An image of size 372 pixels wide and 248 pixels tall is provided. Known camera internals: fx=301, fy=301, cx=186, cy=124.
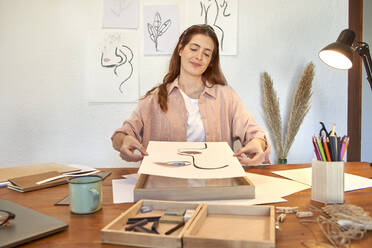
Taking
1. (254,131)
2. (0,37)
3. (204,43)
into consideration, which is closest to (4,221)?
(254,131)

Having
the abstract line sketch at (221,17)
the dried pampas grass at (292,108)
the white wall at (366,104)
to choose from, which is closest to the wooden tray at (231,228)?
the dried pampas grass at (292,108)

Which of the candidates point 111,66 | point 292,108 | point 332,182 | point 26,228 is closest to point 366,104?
point 292,108

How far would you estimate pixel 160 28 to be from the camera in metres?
2.20

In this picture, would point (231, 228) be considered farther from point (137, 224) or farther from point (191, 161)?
point (191, 161)

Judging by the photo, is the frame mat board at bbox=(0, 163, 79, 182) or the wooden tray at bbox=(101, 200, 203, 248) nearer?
the wooden tray at bbox=(101, 200, 203, 248)

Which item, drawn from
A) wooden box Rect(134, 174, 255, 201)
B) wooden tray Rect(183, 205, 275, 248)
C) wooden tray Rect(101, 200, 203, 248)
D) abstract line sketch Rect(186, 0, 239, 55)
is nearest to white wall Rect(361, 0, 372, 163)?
abstract line sketch Rect(186, 0, 239, 55)

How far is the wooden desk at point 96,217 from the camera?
547 millimetres

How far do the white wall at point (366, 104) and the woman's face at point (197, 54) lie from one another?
1.83 meters

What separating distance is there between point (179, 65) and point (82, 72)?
0.86 m

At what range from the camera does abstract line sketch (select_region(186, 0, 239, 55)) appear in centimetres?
222

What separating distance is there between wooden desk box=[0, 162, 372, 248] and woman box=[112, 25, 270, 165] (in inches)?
21.7

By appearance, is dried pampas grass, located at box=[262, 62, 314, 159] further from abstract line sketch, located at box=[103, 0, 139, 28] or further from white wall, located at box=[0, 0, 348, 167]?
abstract line sketch, located at box=[103, 0, 139, 28]

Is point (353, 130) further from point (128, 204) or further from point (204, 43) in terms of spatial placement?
point (128, 204)

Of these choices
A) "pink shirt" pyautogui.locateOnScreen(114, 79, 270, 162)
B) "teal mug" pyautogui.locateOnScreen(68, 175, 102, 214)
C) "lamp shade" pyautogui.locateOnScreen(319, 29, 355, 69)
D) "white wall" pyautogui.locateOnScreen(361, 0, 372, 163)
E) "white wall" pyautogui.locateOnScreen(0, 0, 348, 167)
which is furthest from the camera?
"white wall" pyautogui.locateOnScreen(361, 0, 372, 163)
